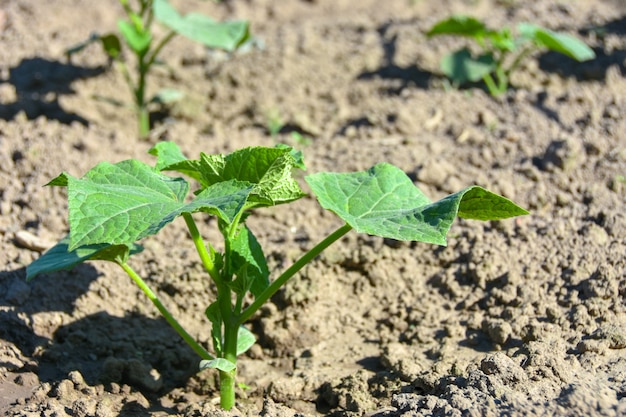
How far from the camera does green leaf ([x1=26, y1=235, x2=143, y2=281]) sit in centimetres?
211

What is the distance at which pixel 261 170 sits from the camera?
2.08 meters

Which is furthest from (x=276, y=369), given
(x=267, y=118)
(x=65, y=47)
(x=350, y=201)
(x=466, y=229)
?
(x=65, y=47)

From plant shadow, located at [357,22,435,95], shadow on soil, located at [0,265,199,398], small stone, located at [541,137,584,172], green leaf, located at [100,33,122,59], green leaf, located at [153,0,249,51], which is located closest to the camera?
shadow on soil, located at [0,265,199,398]

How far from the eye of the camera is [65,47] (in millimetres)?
4945

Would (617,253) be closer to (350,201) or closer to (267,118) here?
(350,201)

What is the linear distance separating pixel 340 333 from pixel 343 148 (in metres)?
1.36

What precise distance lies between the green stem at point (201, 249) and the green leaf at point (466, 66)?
257 cm

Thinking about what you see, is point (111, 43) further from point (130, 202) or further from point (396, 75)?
point (130, 202)

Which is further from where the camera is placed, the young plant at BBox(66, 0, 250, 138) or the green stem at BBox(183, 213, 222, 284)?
the young plant at BBox(66, 0, 250, 138)

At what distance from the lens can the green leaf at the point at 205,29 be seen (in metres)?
3.87

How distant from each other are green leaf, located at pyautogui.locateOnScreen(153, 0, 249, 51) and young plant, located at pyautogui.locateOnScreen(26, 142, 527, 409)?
171cm

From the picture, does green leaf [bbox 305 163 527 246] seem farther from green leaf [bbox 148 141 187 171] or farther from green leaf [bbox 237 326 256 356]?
green leaf [bbox 237 326 256 356]

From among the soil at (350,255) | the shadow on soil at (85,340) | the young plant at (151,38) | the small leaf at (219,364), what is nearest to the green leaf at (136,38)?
the young plant at (151,38)

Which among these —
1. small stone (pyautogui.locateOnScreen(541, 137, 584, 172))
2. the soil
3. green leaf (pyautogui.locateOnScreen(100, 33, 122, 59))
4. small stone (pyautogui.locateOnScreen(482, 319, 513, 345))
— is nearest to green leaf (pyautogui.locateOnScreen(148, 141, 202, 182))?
the soil
